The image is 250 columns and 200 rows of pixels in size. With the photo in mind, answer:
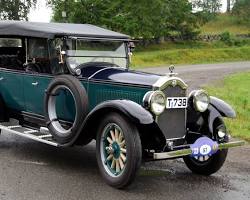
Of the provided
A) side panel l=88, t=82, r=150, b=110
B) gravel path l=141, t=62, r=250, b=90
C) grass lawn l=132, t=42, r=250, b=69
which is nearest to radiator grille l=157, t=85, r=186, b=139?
side panel l=88, t=82, r=150, b=110

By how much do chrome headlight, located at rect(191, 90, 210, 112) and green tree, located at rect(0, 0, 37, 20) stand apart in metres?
33.6

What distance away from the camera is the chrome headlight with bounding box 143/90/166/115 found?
5.89 m

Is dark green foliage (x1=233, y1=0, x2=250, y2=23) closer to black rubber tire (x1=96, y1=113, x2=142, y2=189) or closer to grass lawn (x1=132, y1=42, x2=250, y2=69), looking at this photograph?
grass lawn (x1=132, y1=42, x2=250, y2=69)

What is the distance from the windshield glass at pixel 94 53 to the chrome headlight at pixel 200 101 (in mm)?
1603

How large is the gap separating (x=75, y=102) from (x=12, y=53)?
2.95 metres

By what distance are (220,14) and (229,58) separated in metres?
31.8

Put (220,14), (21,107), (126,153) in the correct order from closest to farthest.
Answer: (126,153)
(21,107)
(220,14)

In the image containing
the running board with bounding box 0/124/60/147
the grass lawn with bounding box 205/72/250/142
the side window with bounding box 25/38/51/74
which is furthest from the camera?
the grass lawn with bounding box 205/72/250/142

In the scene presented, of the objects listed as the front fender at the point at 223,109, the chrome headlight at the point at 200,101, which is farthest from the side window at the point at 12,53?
the front fender at the point at 223,109

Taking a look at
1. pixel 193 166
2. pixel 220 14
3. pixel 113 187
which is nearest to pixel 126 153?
pixel 113 187

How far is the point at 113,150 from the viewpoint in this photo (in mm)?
5918

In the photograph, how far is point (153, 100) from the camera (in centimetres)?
589

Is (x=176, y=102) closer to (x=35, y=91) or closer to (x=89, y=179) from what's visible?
(x=89, y=179)

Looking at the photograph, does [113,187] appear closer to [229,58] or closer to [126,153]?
[126,153]
